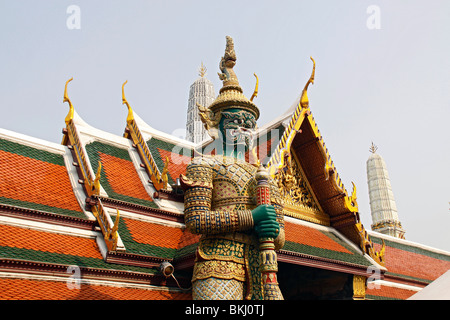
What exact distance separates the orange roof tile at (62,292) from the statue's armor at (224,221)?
1.11 metres

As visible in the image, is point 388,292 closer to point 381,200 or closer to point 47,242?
point 47,242

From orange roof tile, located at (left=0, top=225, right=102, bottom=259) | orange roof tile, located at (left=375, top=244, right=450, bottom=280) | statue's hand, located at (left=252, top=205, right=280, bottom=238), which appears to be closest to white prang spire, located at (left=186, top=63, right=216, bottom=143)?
orange roof tile, located at (left=375, top=244, right=450, bottom=280)

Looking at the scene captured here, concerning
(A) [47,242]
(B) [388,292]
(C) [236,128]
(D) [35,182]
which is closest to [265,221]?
(C) [236,128]

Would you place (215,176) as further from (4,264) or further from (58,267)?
(4,264)

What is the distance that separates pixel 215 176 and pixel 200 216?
75 centimetres

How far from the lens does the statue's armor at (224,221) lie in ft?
18.3

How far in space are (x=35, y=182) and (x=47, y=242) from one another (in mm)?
1681

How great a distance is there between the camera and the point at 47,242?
666 cm

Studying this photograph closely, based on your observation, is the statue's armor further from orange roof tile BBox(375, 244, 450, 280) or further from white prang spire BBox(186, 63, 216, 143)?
white prang spire BBox(186, 63, 216, 143)

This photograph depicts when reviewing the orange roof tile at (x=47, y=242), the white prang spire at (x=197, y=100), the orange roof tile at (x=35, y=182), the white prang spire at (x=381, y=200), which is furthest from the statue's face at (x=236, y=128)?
the white prang spire at (x=197, y=100)

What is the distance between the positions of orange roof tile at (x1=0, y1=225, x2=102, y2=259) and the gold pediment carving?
3698 mm

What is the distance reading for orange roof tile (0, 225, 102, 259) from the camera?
6.38 meters

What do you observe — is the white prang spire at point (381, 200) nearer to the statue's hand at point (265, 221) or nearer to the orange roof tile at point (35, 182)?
the orange roof tile at point (35, 182)
